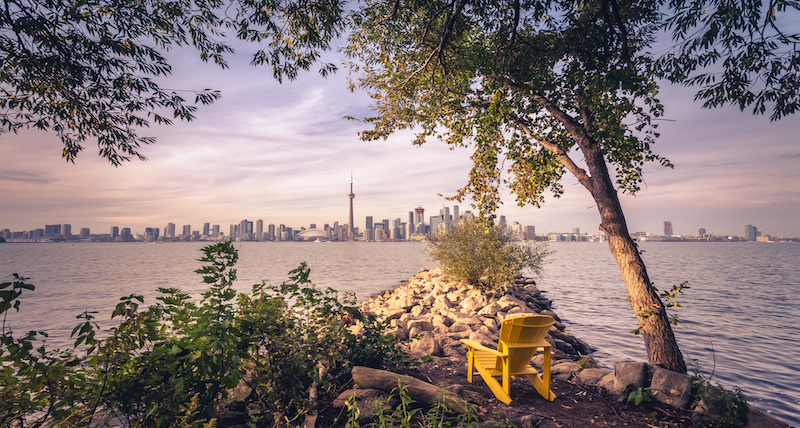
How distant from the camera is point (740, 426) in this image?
13.1 ft

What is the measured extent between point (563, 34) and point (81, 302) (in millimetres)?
23630

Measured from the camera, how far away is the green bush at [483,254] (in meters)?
12.9

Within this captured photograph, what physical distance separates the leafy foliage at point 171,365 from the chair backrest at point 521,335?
7.85 ft

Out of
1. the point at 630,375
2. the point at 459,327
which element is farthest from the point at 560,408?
the point at 459,327

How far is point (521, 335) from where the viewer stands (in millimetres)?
4773

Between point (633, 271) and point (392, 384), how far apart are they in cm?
405

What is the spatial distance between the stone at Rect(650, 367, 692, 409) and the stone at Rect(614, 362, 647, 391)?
0.41 feet

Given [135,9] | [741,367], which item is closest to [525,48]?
[135,9]

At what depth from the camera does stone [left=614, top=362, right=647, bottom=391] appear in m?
4.84

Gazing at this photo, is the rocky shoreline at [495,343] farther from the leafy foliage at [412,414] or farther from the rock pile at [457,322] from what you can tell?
the leafy foliage at [412,414]

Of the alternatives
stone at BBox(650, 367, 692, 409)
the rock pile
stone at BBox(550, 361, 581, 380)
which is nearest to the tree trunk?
stone at BBox(650, 367, 692, 409)

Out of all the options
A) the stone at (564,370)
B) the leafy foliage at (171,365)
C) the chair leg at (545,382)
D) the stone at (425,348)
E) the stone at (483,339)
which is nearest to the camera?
the leafy foliage at (171,365)

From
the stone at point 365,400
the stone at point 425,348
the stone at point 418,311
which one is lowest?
the stone at point 418,311

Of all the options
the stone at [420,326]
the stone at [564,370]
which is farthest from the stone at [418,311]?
the stone at [564,370]
